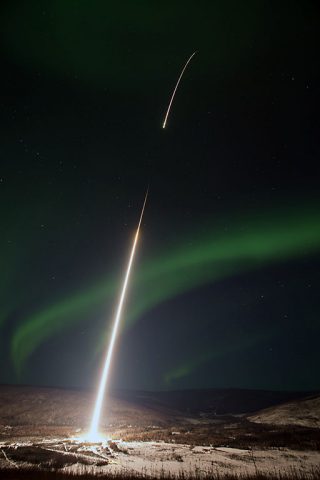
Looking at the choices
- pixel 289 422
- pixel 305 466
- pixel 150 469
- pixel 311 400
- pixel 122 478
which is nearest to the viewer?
pixel 122 478

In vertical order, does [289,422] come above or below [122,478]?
below

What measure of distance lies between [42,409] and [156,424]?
2231cm

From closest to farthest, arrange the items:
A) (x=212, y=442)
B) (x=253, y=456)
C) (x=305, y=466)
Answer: (x=305, y=466) → (x=253, y=456) → (x=212, y=442)

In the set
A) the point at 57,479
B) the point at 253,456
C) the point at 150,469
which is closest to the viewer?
the point at 57,479

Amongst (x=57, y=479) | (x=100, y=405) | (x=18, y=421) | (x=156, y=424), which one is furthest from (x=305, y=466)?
(x=100, y=405)

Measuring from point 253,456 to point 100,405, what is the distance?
5728 centimetres

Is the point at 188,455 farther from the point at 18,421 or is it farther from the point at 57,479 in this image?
the point at 18,421

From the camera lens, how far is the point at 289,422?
51406 mm

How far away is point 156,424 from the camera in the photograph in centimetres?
5666

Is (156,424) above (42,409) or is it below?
below

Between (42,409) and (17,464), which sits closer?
(17,464)

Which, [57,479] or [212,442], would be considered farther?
[212,442]

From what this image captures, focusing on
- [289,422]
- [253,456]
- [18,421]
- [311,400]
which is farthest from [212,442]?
[311,400]

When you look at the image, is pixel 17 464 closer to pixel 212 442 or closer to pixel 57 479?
pixel 57 479
